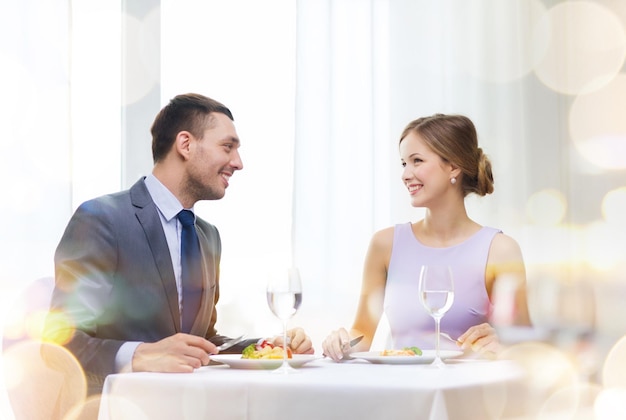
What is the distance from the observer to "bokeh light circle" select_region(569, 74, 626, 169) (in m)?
3.85

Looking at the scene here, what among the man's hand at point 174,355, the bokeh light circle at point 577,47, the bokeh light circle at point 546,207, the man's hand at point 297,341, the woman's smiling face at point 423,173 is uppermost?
the bokeh light circle at point 577,47

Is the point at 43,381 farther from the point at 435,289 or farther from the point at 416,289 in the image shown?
the point at 416,289

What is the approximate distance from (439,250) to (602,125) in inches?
70.3

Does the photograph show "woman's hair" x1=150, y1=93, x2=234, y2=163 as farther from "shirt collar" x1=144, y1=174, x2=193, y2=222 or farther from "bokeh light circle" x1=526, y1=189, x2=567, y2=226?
"bokeh light circle" x1=526, y1=189, x2=567, y2=226

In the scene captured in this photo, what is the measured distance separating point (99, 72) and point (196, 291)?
1491mm

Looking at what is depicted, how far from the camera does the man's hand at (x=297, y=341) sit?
1.87 metres

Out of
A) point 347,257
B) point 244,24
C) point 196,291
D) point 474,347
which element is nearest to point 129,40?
point 244,24

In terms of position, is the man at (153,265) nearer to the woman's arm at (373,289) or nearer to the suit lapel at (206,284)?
the suit lapel at (206,284)

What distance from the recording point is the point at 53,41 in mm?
3027

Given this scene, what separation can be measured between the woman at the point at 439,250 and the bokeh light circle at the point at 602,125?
148 cm

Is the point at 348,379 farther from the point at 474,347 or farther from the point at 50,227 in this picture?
the point at 50,227

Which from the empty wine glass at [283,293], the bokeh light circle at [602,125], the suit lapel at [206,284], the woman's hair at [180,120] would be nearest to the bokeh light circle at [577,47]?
the bokeh light circle at [602,125]

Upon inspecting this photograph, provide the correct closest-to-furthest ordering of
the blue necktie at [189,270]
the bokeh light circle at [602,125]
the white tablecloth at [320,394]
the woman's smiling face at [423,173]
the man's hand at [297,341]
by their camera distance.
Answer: the white tablecloth at [320,394] < the man's hand at [297,341] < the blue necktie at [189,270] < the woman's smiling face at [423,173] < the bokeh light circle at [602,125]

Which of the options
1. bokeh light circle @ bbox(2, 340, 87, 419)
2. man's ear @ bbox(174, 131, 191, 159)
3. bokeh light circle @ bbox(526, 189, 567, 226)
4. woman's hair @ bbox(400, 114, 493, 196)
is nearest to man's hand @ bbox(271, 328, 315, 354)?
bokeh light circle @ bbox(2, 340, 87, 419)
